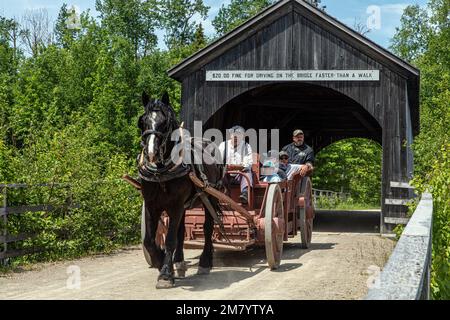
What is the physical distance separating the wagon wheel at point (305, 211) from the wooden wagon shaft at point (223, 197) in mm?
2242

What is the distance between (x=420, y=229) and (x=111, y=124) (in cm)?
2562

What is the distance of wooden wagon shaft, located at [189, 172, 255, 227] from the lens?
24.0 ft

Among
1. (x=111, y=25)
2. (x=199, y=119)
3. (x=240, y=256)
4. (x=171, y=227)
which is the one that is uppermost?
(x=111, y=25)

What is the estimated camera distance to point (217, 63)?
15.8m

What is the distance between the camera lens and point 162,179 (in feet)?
22.8

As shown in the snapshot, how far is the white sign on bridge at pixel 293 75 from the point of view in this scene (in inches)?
592

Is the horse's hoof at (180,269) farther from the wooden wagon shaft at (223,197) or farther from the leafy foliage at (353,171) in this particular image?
the leafy foliage at (353,171)

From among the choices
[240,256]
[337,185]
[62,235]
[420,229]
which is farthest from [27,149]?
[337,185]

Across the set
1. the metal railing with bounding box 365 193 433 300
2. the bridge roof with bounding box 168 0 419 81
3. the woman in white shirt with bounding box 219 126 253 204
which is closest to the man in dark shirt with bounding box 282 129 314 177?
the woman in white shirt with bounding box 219 126 253 204

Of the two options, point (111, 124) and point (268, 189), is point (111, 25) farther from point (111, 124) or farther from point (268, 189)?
point (268, 189)

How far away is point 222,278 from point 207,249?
69 cm

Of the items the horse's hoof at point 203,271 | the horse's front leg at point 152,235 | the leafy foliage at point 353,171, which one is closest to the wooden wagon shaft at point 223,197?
the horse's front leg at point 152,235

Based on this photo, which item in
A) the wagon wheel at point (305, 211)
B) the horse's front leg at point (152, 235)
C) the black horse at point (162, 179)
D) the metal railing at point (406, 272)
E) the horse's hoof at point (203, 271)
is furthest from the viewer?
the wagon wheel at point (305, 211)

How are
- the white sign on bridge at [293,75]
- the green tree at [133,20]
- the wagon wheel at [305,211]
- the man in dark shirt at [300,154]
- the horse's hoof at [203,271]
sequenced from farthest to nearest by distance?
the green tree at [133,20] < the white sign on bridge at [293,75] < the man in dark shirt at [300,154] < the wagon wheel at [305,211] < the horse's hoof at [203,271]
